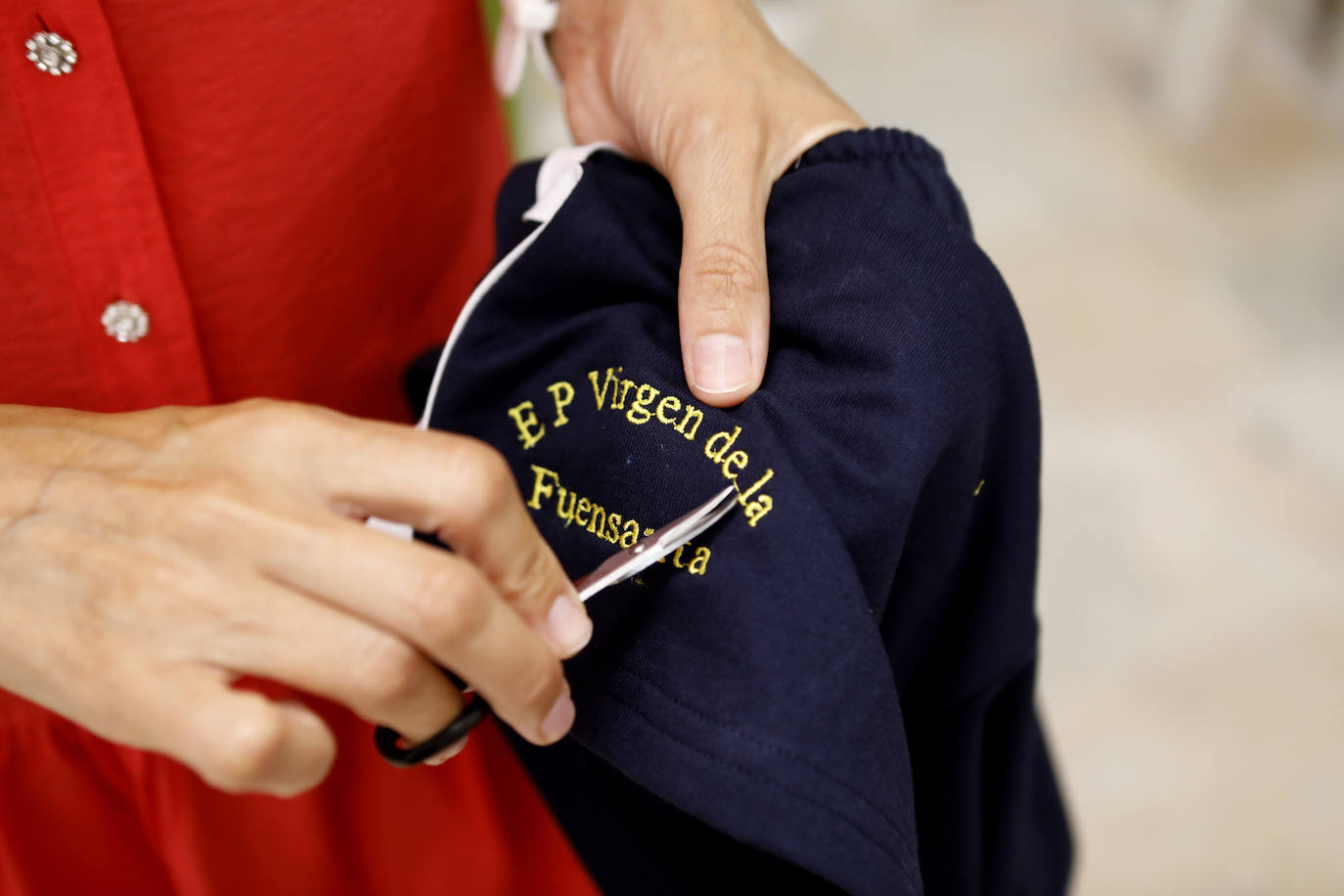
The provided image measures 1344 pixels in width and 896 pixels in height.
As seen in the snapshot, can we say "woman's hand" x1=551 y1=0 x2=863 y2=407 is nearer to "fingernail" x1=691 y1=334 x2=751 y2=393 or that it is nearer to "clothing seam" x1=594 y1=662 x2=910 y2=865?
"fingernail" x1=691 y1=334 x2=751 y2=393

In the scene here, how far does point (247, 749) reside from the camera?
312mm

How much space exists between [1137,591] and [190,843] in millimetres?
975

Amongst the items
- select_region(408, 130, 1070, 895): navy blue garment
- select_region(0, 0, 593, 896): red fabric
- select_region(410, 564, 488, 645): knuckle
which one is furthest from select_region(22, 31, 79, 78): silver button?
select_region(410, 564, 488, 645): knuckle

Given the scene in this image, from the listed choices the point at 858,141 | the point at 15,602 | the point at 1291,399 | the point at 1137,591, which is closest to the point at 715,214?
the point at 858,141

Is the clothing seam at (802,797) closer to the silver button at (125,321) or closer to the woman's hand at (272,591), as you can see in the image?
the woman's hand at (272,591)

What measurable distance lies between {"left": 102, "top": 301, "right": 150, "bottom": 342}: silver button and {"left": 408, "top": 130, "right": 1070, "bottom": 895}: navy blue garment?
0.47ft

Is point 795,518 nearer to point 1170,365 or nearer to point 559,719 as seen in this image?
point 559,719

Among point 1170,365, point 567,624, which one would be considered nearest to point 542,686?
point 567,624

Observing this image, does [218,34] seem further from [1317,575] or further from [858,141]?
[1317,575]

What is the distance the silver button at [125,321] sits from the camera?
49 cm

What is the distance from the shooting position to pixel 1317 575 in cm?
112

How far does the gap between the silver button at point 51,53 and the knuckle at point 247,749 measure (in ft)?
0.98

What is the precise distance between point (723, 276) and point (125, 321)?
0.91 ft

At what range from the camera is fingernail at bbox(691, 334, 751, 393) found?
0.43 meters
